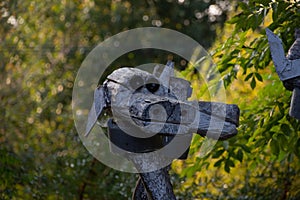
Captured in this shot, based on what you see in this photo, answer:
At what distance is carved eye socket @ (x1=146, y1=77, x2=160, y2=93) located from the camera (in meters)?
3.28

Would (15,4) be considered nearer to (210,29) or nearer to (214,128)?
(214,128)

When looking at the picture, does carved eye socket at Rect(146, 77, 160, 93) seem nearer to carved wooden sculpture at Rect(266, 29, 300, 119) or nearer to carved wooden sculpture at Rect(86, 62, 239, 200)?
carved wooden sculpture at Rect(86, 62, 239, 200)

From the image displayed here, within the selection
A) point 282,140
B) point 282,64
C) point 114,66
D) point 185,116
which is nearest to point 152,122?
point 185,116

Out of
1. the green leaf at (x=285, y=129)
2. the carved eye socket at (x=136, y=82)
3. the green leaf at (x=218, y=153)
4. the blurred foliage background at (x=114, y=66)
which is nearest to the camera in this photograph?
the carved eye socket at (x=136, y=82)

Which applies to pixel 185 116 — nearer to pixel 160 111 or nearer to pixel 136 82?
pixel 160 111

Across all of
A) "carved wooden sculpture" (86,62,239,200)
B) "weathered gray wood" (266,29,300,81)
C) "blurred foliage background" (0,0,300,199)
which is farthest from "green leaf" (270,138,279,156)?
"weathered gray wood" (266,29,300,81)

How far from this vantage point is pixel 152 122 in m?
3.12

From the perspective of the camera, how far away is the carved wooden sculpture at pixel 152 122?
3162 mm

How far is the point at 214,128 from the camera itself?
3234 millimetres

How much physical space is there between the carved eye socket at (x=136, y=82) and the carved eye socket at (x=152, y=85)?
34mm

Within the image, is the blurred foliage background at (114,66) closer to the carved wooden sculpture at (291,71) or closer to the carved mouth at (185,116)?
the carved wooden sculpture at (291,71)

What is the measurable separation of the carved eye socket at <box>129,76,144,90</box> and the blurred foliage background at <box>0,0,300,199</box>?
0.94 m

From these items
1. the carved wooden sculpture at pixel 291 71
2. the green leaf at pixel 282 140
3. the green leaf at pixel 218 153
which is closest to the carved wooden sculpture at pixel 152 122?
the carved wooden sculpture at pixel 291 71

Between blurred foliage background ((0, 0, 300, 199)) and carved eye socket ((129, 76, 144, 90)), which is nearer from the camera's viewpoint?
carved eye socket ((129, 76, 144, 90))
